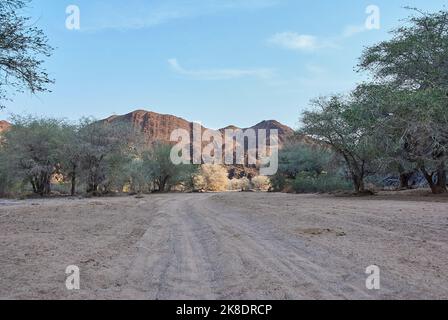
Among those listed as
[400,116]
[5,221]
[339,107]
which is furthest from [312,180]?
[5,221]

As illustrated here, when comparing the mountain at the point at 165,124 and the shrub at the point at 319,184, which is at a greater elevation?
the mountain at the point at 165,124

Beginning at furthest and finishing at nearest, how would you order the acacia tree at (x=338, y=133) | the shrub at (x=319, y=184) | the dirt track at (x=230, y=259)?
the shrub at (x=319, y=184) → the acacia tree at (x=338, y=133) → the dirt track at (x=230, y=259)

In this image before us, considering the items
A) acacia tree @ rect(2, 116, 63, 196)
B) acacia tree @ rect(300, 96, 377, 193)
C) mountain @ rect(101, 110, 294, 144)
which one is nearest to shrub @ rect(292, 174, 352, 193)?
acacia tree @ rect(300, 96, 377, 193)

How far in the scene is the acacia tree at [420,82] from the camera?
632 inches

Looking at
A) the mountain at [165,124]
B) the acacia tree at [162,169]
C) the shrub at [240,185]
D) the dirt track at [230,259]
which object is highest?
the mountain at [165,124]

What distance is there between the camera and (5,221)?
11.2 meters

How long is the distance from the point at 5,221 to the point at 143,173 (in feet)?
90.7

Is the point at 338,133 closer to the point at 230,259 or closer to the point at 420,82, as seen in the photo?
the point at 420,82

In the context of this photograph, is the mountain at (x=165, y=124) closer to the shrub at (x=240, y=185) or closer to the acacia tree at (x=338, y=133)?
the shrub at (x=240, y=185)

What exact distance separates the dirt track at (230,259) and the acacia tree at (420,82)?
22.7 feet

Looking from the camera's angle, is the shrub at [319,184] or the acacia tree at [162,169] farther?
the acacia tree at [162,169]

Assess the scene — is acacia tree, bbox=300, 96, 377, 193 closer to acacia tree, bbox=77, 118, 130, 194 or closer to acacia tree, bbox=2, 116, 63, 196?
acacia tree, bbox=77, 118, 130, 194

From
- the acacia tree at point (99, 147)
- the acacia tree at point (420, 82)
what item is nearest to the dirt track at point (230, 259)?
the acacia tree at point (420, 82)

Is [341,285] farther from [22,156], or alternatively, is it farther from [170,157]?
[170,157]
